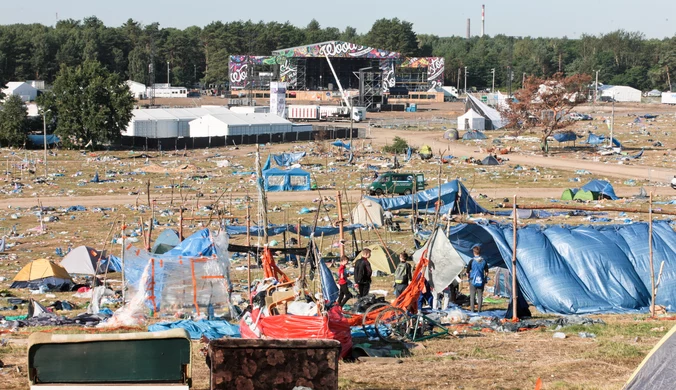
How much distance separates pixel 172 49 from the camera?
444 feet

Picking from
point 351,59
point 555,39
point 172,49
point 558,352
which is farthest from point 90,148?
point 555,39

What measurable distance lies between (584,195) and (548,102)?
64.2ft

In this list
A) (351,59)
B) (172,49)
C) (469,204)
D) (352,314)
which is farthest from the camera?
(172,49)

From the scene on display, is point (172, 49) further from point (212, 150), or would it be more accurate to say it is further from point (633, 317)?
point (633, 317)

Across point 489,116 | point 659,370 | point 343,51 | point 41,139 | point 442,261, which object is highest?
point 343,51

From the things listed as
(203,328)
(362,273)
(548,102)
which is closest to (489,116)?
(548,102)

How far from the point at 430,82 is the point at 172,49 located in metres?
39.5

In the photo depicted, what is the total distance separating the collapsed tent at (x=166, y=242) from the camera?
22.2 metres

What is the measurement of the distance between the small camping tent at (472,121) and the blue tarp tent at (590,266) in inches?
1936

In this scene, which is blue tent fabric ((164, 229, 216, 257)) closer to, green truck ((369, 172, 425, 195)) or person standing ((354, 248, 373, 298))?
person standing ((354, 248, 373, 298))

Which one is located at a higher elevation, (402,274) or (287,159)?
(402,274)

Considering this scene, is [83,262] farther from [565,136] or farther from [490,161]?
[565,136]

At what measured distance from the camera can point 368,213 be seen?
26688 millimetres

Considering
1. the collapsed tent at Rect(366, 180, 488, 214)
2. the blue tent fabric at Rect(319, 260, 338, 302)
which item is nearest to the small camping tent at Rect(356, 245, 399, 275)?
the blue tent fabric at Rect(319, 260, 338, 302)
